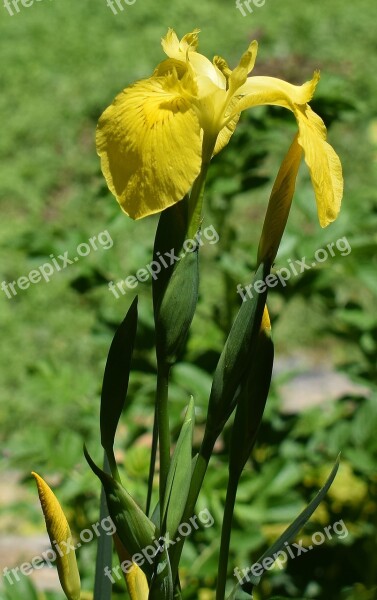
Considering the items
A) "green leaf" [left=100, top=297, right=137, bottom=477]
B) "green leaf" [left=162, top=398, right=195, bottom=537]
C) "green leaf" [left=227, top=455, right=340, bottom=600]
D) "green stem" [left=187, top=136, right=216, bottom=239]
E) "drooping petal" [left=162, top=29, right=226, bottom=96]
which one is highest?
"drooping petal" [left=162, top=29, right=226, bottom=96]

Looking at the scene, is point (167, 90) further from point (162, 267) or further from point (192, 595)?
point (192, 595)

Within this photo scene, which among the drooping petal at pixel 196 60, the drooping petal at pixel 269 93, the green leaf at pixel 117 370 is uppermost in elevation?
the drooping petal at pixel 196 60

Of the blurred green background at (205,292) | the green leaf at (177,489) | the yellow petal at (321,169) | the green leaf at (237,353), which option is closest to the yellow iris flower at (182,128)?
the yellow petal at (321,169)

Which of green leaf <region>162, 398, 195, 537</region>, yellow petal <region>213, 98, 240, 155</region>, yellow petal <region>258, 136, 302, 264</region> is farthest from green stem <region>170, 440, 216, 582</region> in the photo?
yellow petal <region>213, 98, 240, 155</region>

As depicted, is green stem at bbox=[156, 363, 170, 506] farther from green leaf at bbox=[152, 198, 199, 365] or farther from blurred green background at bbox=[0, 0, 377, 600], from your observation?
blurred green background at bbox=[0, 0, 377, 600]

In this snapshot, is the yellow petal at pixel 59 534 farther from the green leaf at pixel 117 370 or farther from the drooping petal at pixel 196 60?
the drooping petal at pixel 196 60

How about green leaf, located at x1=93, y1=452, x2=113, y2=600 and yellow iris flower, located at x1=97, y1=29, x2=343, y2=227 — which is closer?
yellow iris flower, located at x1=97, y1=29, x2=343, y2=227

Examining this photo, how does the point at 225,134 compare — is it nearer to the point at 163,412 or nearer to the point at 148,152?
the point at 148,152
